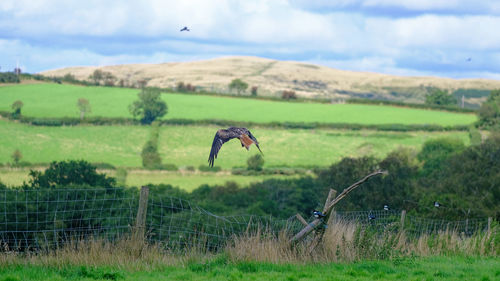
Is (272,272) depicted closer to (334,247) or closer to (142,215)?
(334,247)

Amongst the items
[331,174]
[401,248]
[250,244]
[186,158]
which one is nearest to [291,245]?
[250,244]

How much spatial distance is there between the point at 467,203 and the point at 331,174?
21.7 metres

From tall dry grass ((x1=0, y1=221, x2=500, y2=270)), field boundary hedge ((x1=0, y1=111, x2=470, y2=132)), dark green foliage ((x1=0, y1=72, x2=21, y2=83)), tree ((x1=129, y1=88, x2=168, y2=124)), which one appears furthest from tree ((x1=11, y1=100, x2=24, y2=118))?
tall dry grass ((x1=0, y1=221, x2=500, y2=270))

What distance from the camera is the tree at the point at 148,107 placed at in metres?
91.4

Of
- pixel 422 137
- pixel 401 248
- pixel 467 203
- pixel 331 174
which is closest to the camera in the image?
pixel 401 248

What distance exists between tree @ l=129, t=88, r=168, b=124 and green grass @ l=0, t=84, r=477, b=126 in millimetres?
1295

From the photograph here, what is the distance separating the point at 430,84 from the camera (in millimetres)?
195875

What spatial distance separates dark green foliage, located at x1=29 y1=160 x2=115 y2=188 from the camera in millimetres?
39594

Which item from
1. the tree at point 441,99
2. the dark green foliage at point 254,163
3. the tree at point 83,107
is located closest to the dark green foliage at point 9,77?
the tree at point 83,107

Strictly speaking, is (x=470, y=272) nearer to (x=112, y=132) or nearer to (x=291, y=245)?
(x=291, y=245)

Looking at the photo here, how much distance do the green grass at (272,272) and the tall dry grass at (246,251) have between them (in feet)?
0.71

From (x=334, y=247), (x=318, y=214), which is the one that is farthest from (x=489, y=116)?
(x=318, y=214)

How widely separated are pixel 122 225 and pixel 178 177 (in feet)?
135

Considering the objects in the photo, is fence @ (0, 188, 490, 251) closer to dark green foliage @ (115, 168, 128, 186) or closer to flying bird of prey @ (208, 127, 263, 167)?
flying bird of prey @ (208, 127, 263, 167)
